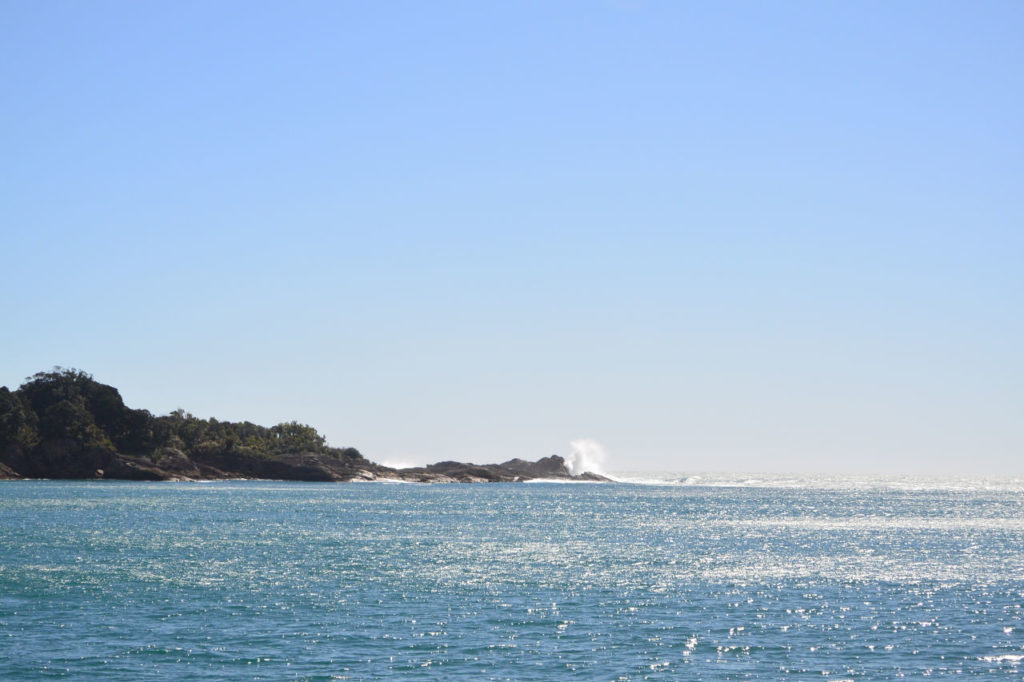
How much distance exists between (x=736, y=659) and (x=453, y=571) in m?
29.2

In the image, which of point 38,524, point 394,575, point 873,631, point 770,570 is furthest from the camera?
point 38,524

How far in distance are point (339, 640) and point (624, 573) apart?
92.7 feet

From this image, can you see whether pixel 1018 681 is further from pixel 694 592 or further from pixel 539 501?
pixel 539 501

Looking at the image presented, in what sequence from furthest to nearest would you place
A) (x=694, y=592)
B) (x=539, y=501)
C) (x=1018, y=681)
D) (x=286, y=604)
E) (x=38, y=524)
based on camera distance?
(x=539, y=501)
(x=38, y=524)
(x=694, y=592)
(x=286, y=604)
(x=1018, y=681)

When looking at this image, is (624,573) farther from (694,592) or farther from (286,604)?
(286,604)

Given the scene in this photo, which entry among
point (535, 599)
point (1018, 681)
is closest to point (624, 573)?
point (535, 599)

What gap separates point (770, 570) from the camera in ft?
228

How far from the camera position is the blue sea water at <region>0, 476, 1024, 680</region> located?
38.7 meters

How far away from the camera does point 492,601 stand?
176ft

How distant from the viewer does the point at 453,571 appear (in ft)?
218

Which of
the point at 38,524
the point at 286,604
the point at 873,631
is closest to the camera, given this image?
the point at 873,631

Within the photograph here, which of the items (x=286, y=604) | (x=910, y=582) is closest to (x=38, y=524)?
(x=286, y=604)

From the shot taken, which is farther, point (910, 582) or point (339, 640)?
point (910, 582)

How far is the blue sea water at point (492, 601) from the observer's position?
38.7 metres
